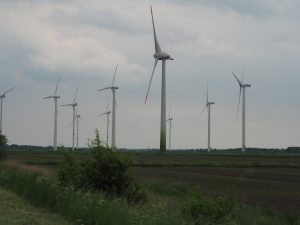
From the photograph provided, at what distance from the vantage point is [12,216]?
1526 centimetres

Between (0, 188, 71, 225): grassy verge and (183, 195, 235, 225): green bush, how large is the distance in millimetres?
3054

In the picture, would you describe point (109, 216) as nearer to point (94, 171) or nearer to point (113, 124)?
point (94, 171)

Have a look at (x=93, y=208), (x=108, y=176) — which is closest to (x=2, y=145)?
(x=108, y=176)

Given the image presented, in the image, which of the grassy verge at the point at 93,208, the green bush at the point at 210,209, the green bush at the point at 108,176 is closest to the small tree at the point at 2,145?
the grassy verge at the point at 93,208

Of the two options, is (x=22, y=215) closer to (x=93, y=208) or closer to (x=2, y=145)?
(x=93, y=208)

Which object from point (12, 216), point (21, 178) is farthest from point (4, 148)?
point (12, 216)

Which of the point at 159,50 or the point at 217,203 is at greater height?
the point at 159,50

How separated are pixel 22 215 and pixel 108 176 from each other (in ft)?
13.1

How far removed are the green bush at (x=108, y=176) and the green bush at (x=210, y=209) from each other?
3.98m

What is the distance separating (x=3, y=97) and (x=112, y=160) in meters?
88.0

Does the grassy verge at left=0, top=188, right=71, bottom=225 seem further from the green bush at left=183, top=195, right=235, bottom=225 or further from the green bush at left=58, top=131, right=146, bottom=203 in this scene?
the green bush at left=183, top=195, right=235, bottom=225

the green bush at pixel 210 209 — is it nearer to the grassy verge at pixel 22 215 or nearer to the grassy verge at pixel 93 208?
the grassy verge at pixel 93 208

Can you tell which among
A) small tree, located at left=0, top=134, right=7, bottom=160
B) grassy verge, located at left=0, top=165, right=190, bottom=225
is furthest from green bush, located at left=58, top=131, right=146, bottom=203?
small tree, located at left=0, top=134, right=7, bottom=160

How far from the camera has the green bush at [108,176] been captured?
734 inches
